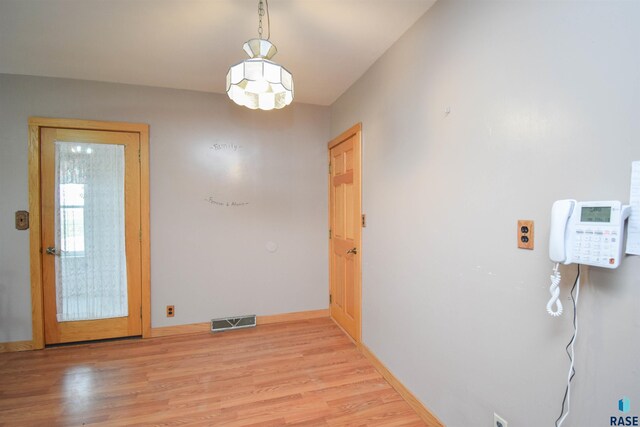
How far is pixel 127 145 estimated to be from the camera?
2904 mm

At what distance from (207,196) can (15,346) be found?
88.6 inches

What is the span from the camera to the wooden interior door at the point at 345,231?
275 centimetres

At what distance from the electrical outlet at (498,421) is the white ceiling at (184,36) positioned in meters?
2.32

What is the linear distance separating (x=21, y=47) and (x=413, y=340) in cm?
376

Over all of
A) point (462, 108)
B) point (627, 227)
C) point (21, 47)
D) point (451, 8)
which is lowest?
point (627, 227)

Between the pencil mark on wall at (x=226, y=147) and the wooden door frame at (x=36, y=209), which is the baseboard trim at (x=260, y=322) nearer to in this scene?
the wooden door frame at (x=36, y=209)

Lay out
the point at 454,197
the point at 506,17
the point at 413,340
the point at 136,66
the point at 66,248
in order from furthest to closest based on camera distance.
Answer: the point at 66,248
the point at 136,66
the point at 413,340
the point at 454,197
the point at 506,17

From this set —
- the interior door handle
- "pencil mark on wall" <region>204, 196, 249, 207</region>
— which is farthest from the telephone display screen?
the interior door handle

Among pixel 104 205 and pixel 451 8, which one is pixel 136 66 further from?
pixel 451 8

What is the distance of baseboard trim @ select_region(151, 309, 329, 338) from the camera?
3.02 metres

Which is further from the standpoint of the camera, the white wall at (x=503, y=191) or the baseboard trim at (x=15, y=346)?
the baseboard trim at (x=15, y=346)

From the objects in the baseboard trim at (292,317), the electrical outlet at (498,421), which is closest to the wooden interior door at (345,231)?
the baseboard trim at (292,317)

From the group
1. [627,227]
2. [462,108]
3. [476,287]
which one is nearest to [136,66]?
[462,108]

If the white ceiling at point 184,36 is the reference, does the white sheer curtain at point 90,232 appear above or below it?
below
